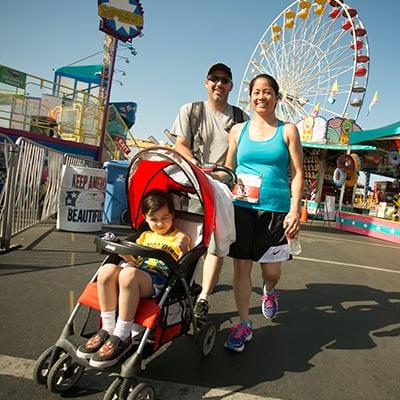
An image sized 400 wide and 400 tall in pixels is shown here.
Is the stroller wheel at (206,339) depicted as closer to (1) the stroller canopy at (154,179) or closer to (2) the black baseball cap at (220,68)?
(1) the stroller canopy at (154,179)

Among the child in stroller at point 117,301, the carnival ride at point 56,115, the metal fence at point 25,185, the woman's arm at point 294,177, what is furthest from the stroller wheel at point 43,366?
the carnival ride at point 56,115

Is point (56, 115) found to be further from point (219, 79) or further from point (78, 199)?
point (219, 79)

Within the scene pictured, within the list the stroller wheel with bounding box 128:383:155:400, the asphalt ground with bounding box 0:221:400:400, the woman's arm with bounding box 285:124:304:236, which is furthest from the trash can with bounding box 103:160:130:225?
the stroller wheel with bounding box 128:383:155:400

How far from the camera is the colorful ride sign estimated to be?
11352mm

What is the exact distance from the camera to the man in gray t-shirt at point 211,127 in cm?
282

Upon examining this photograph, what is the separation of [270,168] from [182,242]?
2.67 feet

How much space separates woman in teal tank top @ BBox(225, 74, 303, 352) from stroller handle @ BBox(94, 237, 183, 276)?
2.55ft

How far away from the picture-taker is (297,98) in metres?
21.9

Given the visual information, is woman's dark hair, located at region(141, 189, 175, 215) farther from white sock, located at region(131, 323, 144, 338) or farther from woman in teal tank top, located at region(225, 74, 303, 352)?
white sock, located at region(131, 323, 144, 338)

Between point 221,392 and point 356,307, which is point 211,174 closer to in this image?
point 221,392

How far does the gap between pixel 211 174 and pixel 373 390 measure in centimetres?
168

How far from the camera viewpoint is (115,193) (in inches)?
281

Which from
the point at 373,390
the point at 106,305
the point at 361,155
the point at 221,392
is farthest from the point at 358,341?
the point at 361,155

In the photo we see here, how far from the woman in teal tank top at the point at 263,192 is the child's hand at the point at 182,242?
40 centimetres
